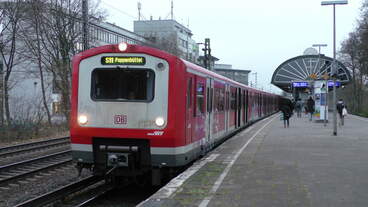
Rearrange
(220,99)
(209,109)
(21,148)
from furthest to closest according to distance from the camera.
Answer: (21,148) < (220,99) < (209,109)

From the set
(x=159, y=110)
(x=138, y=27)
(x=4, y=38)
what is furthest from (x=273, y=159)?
(x=138, y=27)

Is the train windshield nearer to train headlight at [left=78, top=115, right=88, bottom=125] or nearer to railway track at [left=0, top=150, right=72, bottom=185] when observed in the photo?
train headlight at [left=78, top=115, right=88, bottom=125]

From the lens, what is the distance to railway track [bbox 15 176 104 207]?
24.7ft

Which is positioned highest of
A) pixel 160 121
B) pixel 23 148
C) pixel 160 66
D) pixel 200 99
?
pixel 160 66

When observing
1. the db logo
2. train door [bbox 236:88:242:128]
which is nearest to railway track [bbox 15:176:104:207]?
the db logo

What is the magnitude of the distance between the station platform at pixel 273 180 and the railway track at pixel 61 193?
6.84 feet

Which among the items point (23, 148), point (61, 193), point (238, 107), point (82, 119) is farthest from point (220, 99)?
point (23, 148)

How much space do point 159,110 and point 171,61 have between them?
94 centimetres

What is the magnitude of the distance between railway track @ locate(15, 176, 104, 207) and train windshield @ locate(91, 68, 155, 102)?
187 centimetres

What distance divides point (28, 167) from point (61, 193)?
3.83m

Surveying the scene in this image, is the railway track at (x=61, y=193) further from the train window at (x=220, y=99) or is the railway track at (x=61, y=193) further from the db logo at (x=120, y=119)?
the train window at (x=220, y=99)

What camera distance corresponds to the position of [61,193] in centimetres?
848

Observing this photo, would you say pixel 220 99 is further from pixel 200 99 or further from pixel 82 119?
pixel 82 119

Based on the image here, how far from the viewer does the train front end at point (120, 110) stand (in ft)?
27.0
